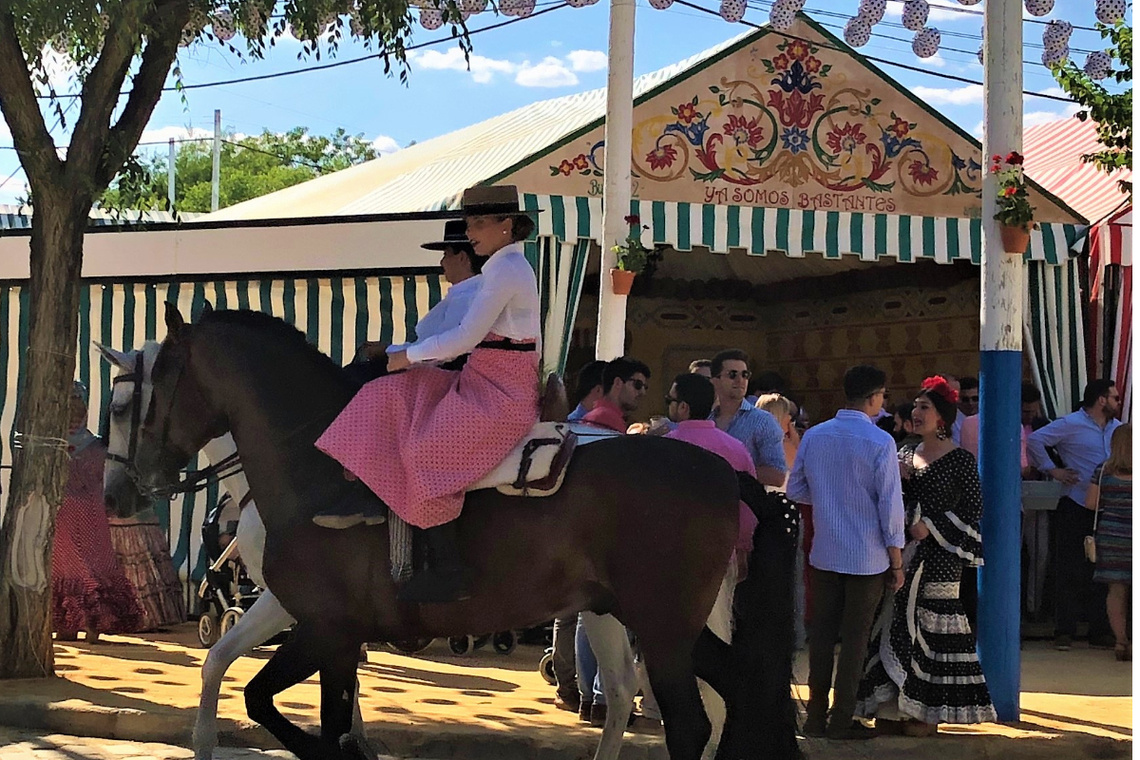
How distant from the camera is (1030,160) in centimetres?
1775

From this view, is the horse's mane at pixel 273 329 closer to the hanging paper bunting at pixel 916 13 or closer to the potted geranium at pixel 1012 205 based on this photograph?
the potted geranium at pixel 1012 205

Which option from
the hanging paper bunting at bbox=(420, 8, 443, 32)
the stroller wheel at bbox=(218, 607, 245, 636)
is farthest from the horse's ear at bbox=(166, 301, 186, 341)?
the hanging paper bunting at bbox=(420, 8, 443, 32)

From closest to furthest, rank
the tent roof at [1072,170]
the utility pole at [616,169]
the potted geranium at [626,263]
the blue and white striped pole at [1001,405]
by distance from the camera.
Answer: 1. the blue and white striped pole at [1001,405]
2. the potted geranium at [626,263]
3. the utility pole at [616,169]
4. the tent roof at [1072,170]

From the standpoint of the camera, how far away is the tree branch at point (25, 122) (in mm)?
8812

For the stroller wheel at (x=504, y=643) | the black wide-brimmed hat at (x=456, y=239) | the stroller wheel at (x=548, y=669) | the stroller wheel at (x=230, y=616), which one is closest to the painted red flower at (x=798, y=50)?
the stroller wheel at (x=504, y=643)

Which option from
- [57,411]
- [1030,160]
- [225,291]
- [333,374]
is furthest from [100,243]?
[1030,160]

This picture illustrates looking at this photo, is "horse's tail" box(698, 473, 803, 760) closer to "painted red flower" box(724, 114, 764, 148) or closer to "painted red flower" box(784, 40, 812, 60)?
"painted red flower" box(724, 114, 764, 148)

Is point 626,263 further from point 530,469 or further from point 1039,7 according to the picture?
point 530,469

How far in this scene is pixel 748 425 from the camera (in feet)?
26.5

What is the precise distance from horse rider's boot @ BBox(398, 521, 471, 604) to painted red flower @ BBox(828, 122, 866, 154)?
313 inches

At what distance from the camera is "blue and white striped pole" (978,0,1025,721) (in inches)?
306

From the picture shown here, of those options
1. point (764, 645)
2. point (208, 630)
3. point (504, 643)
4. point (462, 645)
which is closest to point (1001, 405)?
point (764, 645)

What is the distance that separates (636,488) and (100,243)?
7.65m

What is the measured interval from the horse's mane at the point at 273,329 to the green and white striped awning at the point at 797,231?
535 cm
